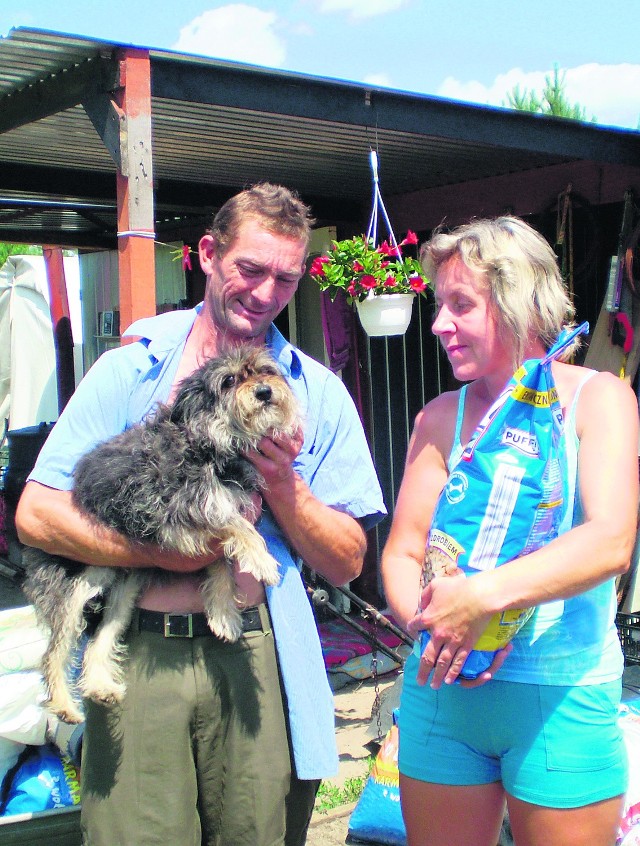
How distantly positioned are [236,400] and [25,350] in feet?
25.6

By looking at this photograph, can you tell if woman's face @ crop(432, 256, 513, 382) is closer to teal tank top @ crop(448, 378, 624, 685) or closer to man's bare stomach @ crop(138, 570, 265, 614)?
teal tank top @ crop(448, 378, 624, 685)

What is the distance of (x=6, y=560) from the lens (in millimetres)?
8547

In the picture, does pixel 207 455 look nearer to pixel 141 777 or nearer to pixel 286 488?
pixel 286 488

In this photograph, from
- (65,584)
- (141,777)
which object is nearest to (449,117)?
(65,584)

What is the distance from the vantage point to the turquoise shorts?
2.12 meters

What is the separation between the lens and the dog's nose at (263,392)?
2488 millimetres

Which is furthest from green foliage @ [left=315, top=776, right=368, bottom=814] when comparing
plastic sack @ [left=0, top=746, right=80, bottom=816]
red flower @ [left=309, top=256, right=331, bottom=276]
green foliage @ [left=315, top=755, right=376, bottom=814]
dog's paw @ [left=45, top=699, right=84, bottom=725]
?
red flower @ [left=309, top=256, right=331, bottom=276]

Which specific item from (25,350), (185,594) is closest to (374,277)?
(185,594)

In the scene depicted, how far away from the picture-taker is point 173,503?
2416mm

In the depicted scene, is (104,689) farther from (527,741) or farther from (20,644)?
(20,644)

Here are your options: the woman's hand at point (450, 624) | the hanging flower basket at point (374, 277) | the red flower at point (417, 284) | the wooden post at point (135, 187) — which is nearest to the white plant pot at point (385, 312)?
the hanging flower basket at point (374, 277)

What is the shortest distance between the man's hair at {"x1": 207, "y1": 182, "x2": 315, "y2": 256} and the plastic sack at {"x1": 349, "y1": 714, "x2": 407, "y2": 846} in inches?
104

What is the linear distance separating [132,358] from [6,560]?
22.3ft

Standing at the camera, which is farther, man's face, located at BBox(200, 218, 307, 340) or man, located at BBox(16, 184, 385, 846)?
man's face, located at BBox(200, 218, 307, 340)
